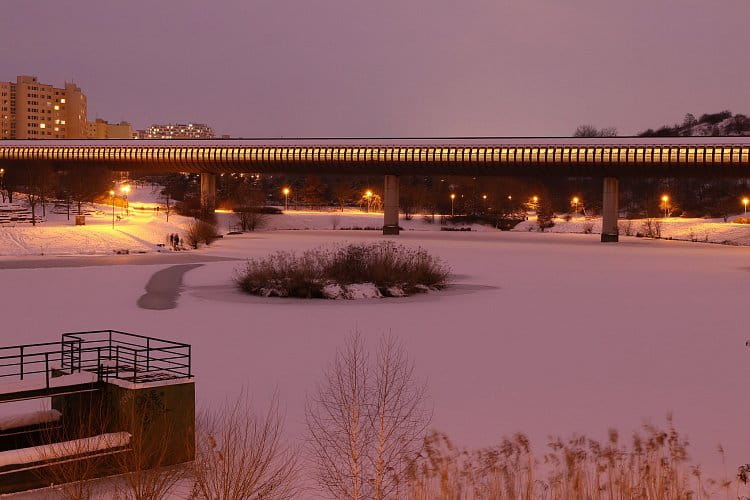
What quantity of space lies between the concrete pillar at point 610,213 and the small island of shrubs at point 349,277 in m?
61.0

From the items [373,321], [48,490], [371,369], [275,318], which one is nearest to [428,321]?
[373,321]

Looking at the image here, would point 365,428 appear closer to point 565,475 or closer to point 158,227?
point 565,475

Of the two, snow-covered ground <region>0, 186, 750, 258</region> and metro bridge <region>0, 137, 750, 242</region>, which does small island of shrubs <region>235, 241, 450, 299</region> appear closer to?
snow-covered ground <region>0, 186, 750, 258</region>

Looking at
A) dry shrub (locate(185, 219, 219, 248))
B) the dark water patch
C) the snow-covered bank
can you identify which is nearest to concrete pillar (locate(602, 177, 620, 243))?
the snow-covered bank

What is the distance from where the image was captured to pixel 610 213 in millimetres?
105562

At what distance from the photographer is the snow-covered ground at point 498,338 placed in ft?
61.6

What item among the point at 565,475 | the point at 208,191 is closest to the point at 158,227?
the point at 208,191

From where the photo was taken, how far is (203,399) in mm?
19391

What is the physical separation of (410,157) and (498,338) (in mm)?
84442

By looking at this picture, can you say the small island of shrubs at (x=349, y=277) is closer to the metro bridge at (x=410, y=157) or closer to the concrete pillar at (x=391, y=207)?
the metro bridge at (x=410, y=157)

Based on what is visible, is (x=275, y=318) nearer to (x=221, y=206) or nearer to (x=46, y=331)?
(x=46, y=331)

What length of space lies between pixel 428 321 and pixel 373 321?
6.22 ft

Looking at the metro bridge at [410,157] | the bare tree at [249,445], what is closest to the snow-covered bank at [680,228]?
the metro bridge at [410,157]

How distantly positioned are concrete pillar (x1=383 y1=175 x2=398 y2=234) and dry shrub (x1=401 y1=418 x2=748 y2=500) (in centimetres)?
9658
